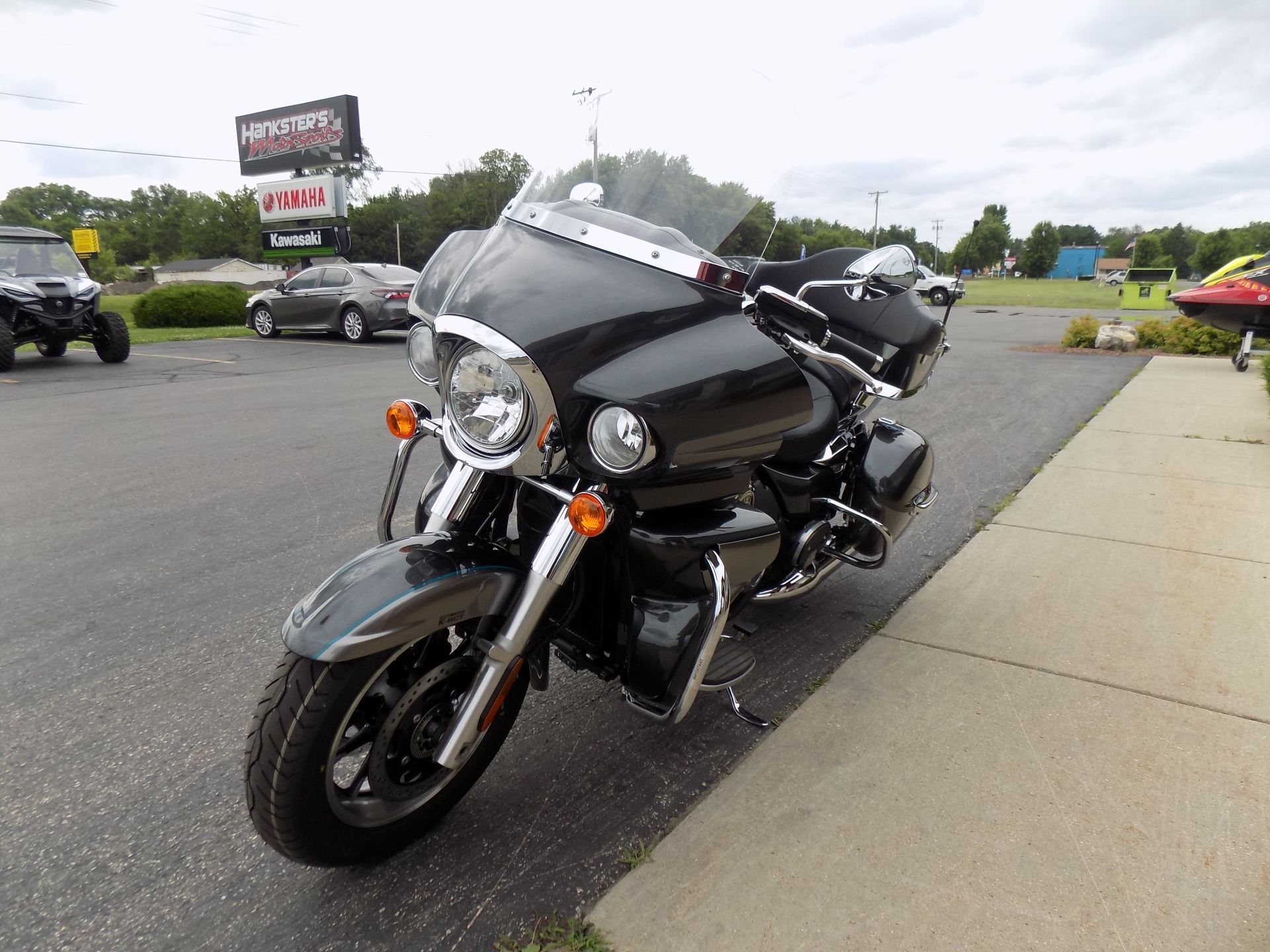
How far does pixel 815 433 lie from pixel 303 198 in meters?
23.4

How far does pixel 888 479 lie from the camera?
3375mm

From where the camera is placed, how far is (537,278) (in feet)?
6.61

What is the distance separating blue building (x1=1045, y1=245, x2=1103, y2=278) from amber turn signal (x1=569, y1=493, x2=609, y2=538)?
115926 mm

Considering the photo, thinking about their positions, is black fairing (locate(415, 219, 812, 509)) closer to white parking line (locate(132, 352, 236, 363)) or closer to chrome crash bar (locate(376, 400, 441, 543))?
chrome crash bar (locate(376, 400, 441, 543))

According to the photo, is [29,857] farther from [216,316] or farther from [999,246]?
[999,246]

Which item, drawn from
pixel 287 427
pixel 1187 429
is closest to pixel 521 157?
pixel 287 427

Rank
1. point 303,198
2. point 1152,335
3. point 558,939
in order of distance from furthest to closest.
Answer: point 303,198 → point 1152,335 → point 558,939

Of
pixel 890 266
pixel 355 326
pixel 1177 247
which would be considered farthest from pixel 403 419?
pixel 1177 247

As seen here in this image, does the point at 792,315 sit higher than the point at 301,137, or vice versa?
the point at 301,137

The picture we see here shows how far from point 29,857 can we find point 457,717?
1243mm

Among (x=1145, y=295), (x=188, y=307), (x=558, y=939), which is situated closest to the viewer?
(x=558, y=939)

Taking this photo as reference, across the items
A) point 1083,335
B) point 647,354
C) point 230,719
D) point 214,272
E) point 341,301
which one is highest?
point 647,354

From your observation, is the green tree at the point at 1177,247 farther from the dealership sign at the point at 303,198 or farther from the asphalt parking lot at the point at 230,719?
the asphalt parking lot at the point at 230,719

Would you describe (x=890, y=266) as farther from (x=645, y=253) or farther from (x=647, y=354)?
(x=647, y=354)
